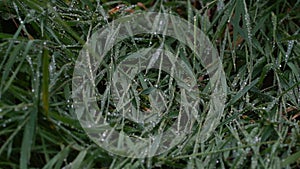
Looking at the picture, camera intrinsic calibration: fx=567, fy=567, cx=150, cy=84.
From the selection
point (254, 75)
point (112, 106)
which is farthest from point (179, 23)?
point (112, 106)

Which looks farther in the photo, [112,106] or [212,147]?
[112,106]

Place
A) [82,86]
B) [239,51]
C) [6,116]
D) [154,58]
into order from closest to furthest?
[6,116]
[82,86]
[154,58]
[239,51]

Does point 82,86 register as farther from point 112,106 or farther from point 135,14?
point 135,14

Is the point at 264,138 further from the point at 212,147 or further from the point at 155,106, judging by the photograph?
the point at 155,106

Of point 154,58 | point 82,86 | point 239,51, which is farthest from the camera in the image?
point 239,51

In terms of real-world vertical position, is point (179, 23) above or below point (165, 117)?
above

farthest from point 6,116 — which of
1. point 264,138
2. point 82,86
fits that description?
point 264,138
